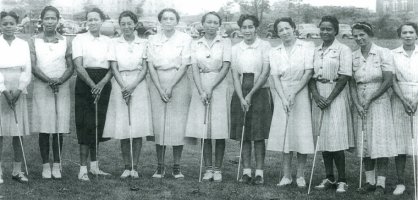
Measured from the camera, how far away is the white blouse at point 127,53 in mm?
5711

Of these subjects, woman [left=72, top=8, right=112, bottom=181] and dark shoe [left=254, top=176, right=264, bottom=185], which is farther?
woman [left=72, top=8, right=112, bottom=181]

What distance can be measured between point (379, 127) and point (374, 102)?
259 mm

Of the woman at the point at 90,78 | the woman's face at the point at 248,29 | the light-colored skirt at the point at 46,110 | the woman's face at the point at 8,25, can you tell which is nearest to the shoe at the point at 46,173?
the woman at the point at 90,78

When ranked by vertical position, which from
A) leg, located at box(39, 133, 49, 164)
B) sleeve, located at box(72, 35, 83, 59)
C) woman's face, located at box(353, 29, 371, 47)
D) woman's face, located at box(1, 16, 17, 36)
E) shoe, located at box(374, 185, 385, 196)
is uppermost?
woman's face, located at box(1, 16, 17, 36)

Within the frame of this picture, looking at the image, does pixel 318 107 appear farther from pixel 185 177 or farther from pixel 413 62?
pixel 185 177

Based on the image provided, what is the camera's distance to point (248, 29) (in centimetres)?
556

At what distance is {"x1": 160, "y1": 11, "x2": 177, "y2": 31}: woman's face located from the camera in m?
5.71

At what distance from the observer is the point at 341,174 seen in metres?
5.26

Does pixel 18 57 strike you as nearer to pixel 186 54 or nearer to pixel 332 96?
pixel 186 54

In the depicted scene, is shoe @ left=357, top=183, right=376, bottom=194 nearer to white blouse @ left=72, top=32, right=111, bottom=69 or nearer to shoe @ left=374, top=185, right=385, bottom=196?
shoe @ left=374, top=185, right=385, bottom=196

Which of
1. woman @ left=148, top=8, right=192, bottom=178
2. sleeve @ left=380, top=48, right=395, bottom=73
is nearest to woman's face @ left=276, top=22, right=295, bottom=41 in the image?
sleeve @ left=380, top=48, right=395, bottom=73

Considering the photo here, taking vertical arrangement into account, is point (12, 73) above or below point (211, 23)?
below

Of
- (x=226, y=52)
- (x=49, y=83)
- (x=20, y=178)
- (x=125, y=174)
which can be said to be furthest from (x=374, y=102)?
(x=20, y=178)

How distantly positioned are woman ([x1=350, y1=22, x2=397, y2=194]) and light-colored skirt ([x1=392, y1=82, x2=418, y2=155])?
6cm
